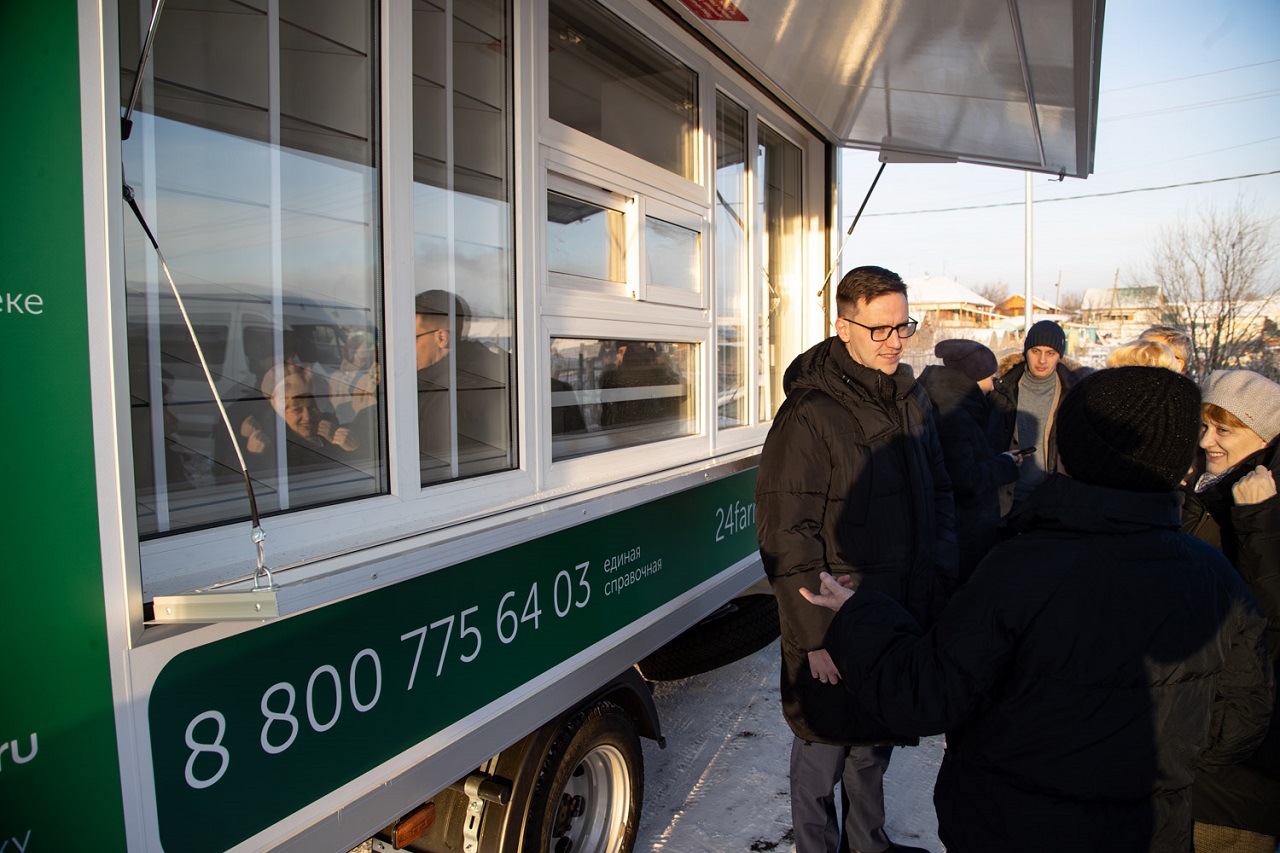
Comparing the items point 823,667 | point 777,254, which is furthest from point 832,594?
point 777,254

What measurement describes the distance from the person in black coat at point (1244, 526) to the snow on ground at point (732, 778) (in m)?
1.02

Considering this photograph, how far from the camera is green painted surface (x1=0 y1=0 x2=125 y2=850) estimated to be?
1.05m

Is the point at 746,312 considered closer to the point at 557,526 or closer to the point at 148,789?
the point at 557,526

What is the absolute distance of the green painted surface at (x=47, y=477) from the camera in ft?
3.43

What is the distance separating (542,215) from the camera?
7.15 feet

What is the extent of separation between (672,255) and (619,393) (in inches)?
22.7

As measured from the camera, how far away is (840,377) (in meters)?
2.22

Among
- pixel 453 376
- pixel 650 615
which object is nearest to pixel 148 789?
pixel 453 376

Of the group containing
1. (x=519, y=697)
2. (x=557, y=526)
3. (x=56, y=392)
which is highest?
(x=56, y=392)

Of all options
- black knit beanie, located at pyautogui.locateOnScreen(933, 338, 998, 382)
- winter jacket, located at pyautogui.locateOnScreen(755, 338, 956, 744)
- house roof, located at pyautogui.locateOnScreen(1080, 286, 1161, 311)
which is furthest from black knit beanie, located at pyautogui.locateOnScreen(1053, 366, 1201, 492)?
house roof, located at pyautogui.locateOnScreen(1080, 286, 1161, 311)

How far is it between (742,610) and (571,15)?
2.39 meters

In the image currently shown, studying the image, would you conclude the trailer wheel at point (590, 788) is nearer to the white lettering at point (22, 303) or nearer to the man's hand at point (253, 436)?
the man's hand at point (253, 436)

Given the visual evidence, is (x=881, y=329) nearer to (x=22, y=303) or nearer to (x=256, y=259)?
(x=256, y=259)

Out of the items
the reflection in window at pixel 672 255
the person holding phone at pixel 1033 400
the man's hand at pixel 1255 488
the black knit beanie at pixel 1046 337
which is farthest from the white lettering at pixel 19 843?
the black knit beanie at pixel 1046 337
